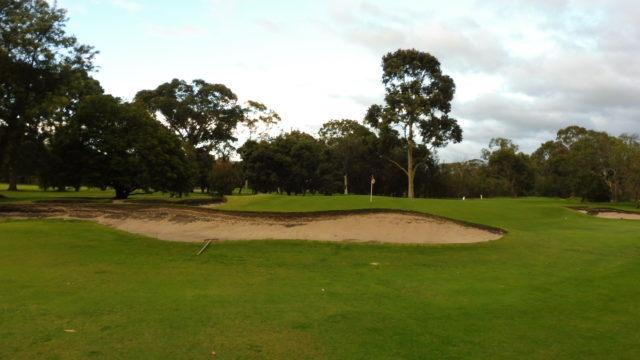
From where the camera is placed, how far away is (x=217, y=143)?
7281 centimetres

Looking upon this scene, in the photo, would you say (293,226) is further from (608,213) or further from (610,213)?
(610,213)

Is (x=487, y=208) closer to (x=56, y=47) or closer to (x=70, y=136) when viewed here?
(x=70, y=136)

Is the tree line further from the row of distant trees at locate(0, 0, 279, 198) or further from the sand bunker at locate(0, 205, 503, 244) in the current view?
the sand bunker at locate(0, 205, 503, 244)

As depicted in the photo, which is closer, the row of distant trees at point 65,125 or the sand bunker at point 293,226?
the sand bunker at point 293,226

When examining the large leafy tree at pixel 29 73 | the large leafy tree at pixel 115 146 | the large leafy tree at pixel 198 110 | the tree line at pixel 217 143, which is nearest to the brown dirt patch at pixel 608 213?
the tree line at pixel 217 143

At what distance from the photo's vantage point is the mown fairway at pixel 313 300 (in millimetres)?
5484

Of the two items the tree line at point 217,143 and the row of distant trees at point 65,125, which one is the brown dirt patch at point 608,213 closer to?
the tree line at point 217,143

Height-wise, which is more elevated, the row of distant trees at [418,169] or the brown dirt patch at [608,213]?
the row of distant trees at [418,169]

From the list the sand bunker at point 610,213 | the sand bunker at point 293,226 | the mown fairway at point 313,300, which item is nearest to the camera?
A: the mown fairway at point 313,300

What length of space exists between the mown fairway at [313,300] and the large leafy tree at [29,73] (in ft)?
79.3

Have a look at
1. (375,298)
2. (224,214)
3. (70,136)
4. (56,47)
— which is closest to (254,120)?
(56,47)

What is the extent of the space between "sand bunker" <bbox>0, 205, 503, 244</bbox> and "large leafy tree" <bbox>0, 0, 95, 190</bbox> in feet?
65.9

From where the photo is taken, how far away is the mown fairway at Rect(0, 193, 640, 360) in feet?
18.0

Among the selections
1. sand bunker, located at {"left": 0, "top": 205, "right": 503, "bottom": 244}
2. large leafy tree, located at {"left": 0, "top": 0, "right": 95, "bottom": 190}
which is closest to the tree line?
large leafy tree, located at {"left": 0, "top": 0, "right": 95, "bottom": 190}
